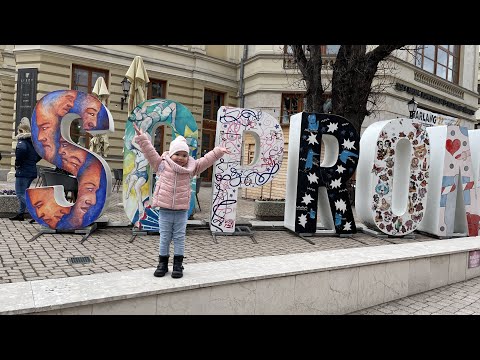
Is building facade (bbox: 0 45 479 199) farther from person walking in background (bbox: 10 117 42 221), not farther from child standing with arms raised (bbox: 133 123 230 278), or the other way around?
child standing with arms raised (bbox: 133 123 230 278)

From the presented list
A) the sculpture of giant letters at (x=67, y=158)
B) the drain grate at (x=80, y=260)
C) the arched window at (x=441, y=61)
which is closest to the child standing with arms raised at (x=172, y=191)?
the drain grate at (x=80, y=260)

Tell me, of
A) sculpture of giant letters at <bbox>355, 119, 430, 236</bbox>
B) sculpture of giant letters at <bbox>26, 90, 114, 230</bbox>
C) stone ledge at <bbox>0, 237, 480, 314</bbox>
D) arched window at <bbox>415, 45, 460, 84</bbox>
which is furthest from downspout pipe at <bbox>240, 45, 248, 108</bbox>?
stone ledge at <bbox>0, 237, 480, 314</bbox>

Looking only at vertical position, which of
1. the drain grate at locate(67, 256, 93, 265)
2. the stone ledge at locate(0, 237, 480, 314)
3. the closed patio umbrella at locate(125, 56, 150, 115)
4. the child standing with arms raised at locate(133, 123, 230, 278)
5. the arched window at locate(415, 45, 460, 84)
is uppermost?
the arched window at locate(415, 45, 460, 84)

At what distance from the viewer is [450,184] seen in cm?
820

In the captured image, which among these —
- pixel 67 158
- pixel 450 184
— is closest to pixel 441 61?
pixel 450 184

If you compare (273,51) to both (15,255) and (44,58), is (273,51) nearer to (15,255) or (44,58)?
(44,58)

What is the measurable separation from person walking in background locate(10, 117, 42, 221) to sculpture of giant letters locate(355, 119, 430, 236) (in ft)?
22.2

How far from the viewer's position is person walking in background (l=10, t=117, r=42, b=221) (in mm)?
7859

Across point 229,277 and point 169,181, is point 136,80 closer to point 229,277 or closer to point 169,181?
point 169,181

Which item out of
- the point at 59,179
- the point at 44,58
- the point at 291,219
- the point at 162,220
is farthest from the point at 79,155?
the point at 44,58

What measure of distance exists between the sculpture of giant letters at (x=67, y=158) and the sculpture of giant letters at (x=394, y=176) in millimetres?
5100

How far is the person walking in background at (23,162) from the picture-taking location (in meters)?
Answer: 7.86

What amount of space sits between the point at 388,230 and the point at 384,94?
10994 mm

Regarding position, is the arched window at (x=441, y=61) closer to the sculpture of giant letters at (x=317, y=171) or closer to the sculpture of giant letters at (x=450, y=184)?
the sculpture of giant letters at (x=450, y=184)
